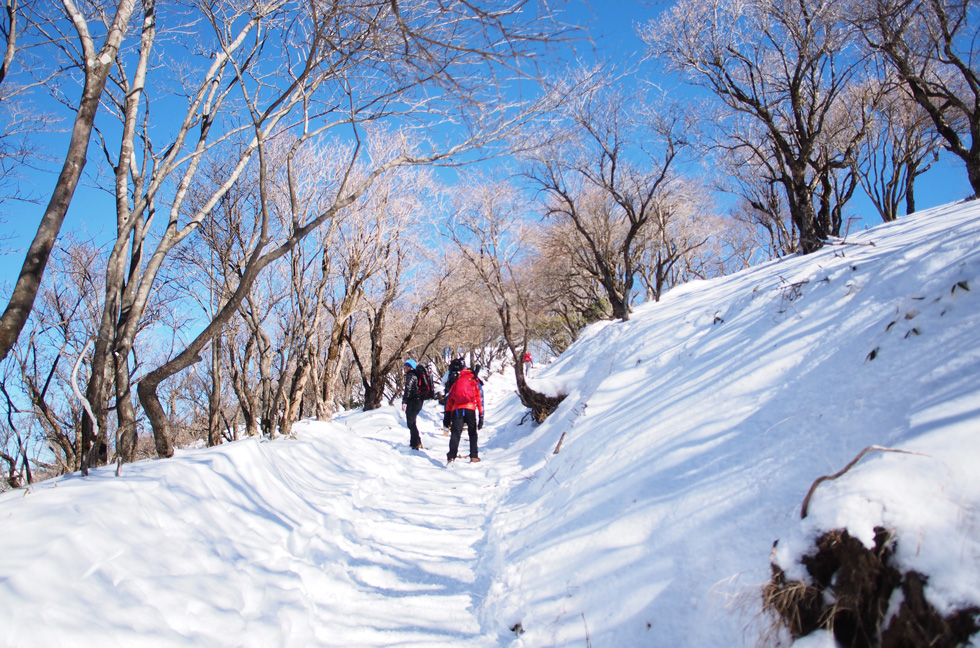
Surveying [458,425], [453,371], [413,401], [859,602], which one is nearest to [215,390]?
[413,401]

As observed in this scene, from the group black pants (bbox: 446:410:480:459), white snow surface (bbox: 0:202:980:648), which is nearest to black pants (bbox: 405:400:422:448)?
black pants (bbox: 446:410:480:459)

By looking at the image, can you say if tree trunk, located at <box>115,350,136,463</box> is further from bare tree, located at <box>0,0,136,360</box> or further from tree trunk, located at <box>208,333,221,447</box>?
tree trunk, located at <box>208,333,221,447</box>

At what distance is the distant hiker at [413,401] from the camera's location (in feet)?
26.6

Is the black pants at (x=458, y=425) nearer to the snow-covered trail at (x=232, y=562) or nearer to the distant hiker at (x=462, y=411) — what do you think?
the distant hiker at (x=462, y=411)

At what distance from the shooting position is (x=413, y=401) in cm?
821

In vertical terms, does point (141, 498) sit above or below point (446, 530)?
above

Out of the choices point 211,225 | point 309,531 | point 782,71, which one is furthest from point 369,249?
point 782,71

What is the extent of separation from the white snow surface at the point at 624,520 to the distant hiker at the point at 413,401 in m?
3.53

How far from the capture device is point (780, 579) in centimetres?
166

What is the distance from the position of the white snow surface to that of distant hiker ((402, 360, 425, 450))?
11.6ft

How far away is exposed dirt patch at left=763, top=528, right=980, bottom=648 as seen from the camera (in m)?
1.29

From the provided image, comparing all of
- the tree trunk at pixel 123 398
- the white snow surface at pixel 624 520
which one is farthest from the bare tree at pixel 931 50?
the tree trunk at pixel 123 398

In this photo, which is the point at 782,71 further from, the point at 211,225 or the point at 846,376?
the point at 211,225

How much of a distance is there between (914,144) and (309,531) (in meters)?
20.6
